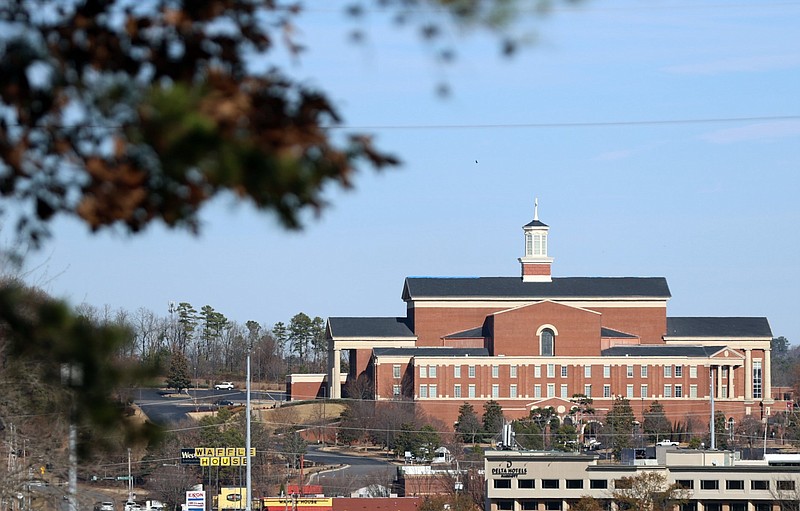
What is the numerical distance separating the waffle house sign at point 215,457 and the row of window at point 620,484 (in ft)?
47.4

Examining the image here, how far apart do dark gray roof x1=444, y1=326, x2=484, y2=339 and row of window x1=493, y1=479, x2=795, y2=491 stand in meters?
45.3

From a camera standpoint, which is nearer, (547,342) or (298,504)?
(298,504)

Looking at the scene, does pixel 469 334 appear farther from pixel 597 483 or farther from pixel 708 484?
pixel 708 484

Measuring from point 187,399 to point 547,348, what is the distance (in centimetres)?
3947

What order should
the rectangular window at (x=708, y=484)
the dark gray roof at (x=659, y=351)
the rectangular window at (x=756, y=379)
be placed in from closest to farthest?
the rectangular window at (x=708, y=484) → the dark gray roof at (x=659, y=351) → the rectangular window at (x=756, y=379)

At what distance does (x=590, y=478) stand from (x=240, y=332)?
A: 106 metres

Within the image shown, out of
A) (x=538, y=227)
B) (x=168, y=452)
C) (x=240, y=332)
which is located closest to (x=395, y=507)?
(x=168, y=452)

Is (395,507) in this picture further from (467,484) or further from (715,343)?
(715,343)

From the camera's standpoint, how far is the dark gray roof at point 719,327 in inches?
4852

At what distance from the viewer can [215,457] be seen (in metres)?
74.9

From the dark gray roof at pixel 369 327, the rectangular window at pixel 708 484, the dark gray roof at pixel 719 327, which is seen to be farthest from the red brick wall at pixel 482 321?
the rectangular window at pixel 708 484

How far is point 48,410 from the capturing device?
2533 cm

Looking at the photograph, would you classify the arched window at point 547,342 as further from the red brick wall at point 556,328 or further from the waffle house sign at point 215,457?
the waffle house sign at point 215,457

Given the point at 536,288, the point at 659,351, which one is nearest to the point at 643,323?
the point at 659,351
